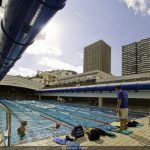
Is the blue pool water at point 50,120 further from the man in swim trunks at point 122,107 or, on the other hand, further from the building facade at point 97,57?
the building facade at point 97,57

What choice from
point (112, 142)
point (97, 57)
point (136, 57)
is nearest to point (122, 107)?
point (112, 142)

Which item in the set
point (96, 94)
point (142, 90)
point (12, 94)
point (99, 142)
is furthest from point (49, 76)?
point (99, 142)

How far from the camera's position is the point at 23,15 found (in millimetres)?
3641

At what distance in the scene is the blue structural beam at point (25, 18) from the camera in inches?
131

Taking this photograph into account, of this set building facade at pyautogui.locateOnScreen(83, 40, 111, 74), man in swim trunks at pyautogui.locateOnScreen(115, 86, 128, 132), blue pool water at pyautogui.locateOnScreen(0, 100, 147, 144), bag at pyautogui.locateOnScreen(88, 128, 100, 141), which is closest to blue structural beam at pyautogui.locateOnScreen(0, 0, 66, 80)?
blue pool water at pyautogui.locateOnScreen(0, 100, 147, 144)

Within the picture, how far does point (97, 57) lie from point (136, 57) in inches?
1161

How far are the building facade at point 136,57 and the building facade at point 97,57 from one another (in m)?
15.6

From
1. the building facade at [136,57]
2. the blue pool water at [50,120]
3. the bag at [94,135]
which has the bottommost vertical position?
the blue pool water at [50,120]

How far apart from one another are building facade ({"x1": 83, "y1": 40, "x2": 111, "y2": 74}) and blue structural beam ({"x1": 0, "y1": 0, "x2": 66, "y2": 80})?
454 feet

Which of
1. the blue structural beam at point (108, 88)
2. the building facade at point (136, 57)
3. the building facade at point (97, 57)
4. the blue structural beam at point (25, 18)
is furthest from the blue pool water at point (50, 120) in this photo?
the building facade at point (97, 57)

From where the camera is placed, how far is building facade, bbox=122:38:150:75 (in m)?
122

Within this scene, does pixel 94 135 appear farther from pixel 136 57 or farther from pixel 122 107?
pixel 136 57

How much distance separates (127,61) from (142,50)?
42.6ft

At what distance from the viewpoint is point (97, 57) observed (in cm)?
14688
